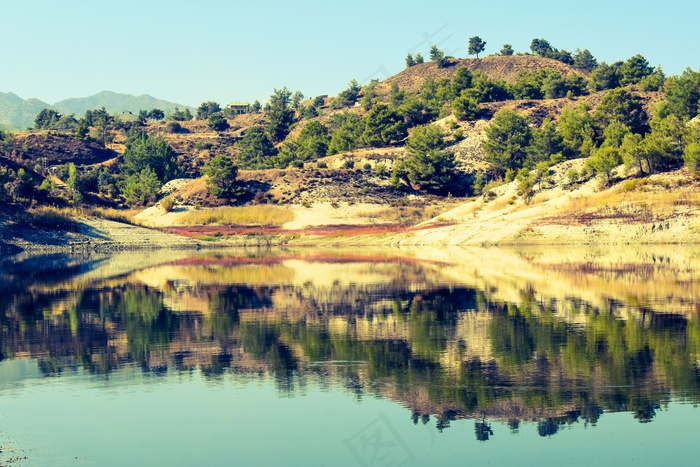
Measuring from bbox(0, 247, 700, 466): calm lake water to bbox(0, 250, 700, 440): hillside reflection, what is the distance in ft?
0.37

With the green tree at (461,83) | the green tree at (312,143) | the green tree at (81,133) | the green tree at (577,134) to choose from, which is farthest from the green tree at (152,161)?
the green tree at (577,134)

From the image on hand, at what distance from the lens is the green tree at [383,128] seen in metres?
147

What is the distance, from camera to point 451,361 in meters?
25.4

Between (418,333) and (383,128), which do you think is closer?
(418,333)

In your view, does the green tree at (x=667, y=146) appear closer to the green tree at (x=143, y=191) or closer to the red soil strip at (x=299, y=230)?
the red soil strip at (x=299, y=230)

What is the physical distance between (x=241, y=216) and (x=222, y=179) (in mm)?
10405

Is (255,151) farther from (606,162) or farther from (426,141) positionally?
(606,162)

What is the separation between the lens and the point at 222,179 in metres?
124

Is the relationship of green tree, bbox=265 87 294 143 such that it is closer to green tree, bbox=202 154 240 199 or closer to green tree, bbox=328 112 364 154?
green tree, bbox=328 112 364 154

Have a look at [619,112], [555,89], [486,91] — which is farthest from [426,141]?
[555,89]

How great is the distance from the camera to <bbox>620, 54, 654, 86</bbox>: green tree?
164000 millimetres

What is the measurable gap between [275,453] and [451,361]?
8891mm

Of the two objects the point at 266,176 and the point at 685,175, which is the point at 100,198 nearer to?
the point at 266,176

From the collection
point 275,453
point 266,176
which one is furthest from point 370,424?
point 266,176
